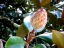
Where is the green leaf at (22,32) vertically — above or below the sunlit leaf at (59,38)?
below

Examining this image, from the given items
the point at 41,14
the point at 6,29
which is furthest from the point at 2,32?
the point at 41,14

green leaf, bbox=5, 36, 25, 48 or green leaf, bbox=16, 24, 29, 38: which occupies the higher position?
green leaf, bbox=5, 36, 25, 48

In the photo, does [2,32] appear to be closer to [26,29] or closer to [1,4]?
[1,4]

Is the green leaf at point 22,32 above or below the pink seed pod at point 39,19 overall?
below

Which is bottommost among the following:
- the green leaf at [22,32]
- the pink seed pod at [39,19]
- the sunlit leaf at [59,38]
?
the green leaf at [22,32]

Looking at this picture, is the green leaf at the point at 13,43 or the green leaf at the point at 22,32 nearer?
the green leaf at the point at 13,43

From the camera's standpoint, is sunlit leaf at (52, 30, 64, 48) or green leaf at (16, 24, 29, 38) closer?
sunlit leaf at (52, 30, 64, 48)

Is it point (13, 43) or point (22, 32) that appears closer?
point (13, 43)

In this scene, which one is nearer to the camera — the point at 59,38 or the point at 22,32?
the point at 59,38

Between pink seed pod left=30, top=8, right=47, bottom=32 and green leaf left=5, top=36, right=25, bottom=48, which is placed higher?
pink seed pod left=30, top=8, right=47, bottom=32

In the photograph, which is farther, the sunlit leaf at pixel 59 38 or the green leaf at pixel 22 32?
the green leaf at pixel 22 32

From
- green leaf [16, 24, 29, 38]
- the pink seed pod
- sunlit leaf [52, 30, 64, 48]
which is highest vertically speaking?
the pink seed pod
